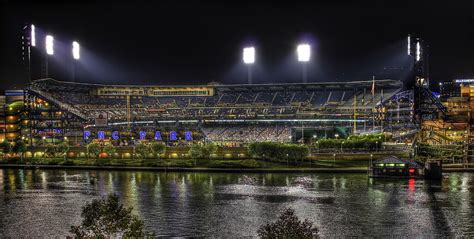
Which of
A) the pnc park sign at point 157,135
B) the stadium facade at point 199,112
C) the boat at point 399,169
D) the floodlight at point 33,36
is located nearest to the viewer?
the boat at point 399,169

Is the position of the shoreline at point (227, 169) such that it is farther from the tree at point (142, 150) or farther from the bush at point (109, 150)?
the bush at point (109, 150)

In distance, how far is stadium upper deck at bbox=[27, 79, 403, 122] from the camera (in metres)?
106

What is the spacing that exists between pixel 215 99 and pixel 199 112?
7.35m

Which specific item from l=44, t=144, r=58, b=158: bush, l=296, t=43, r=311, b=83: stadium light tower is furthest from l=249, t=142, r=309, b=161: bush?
l=296, t=43, r=311, b=83: stadium light tower

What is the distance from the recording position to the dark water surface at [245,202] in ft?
113

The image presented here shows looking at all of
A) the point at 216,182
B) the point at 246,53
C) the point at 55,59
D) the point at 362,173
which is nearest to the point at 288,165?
the point at 362,173

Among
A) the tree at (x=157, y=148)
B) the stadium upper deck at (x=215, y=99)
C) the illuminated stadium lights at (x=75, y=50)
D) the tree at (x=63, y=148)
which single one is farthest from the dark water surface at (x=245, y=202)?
the illuminated stadium lights at (x=75, y=50)

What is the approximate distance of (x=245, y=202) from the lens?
43500mm

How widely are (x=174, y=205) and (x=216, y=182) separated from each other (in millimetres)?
14399

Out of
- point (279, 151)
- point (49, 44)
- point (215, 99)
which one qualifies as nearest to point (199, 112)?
point (215, 99)

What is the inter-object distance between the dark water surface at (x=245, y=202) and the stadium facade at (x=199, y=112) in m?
33.0

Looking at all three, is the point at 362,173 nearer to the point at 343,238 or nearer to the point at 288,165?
the point at 288,165

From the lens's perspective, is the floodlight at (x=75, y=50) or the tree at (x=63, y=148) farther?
the floodlight at (x=75, y=50)

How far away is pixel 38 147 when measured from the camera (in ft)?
276
